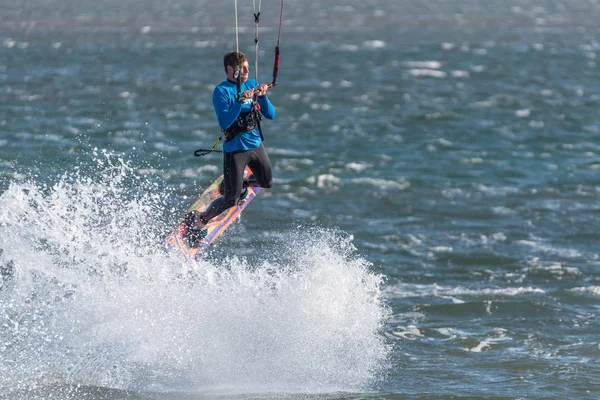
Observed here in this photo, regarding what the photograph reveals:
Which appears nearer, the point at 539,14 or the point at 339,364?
the point at 339,364

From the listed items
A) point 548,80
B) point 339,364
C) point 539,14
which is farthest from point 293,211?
point 539,14

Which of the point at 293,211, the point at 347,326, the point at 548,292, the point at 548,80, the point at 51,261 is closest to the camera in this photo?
the point at 51,261

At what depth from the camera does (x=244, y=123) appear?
12070mm

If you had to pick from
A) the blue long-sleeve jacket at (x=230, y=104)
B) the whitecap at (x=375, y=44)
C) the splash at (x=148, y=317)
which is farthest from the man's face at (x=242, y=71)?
the whitecap at (x=375, y=44)

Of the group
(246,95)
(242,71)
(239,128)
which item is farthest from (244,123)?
(242,71)

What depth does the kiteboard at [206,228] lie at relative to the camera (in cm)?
1337

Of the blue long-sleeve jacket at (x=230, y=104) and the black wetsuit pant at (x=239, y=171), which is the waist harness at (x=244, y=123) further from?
the black wetsuit pant at (x=239, y=171)

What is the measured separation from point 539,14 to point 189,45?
26.2 m

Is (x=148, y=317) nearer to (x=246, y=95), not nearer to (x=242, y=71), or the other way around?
(x=246, y=95)

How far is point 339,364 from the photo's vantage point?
516 inches

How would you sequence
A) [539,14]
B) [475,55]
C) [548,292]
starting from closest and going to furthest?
[548,292]
[475,55]
[539,14]

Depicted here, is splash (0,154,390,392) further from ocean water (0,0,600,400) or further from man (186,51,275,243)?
man (186,51,275,243)

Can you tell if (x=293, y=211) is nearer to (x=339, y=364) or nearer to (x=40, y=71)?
(x=339, y=364)

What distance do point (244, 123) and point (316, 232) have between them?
765 cm
